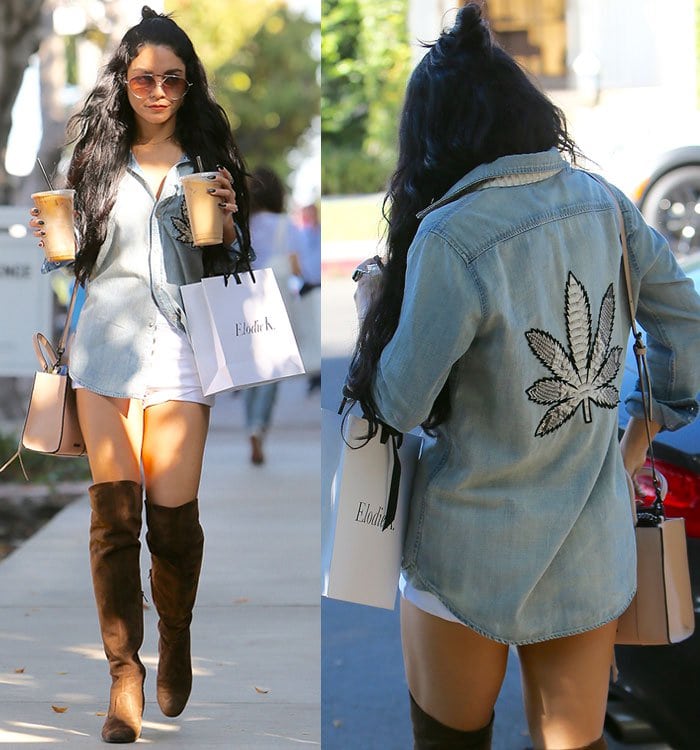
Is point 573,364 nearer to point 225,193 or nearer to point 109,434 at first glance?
point 225,193

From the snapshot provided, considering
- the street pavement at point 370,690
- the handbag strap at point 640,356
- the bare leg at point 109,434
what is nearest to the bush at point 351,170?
Answer: the street pavement at point 370,690

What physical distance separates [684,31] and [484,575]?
68.4ft

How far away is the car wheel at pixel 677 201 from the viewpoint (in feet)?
40.1

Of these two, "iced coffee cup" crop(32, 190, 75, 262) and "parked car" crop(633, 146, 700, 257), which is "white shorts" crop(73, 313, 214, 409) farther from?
"parked car" crop(633, 146, 700, 257)

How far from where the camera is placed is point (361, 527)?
2719 mm

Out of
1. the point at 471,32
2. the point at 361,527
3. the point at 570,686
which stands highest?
the point at 471,32

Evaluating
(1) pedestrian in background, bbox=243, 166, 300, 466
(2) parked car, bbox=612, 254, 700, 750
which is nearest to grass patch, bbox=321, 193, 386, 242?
(1) pedestrian in background, bbox=243, 166, 300, 466

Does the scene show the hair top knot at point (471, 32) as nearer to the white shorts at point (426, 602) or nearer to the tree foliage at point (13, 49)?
the white shorts at point (426, 602)

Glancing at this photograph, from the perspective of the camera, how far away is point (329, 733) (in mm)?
4695

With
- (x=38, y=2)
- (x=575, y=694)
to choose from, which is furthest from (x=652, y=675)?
(x=38, y=2)

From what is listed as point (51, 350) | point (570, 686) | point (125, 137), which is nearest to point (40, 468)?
point (51, 350)

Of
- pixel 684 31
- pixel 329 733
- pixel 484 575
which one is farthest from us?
pixel 684 31

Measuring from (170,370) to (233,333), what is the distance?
0.22 meters

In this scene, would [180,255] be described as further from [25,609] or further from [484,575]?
[25,609]
